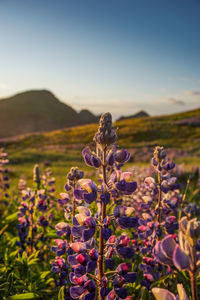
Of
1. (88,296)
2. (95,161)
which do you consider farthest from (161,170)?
(88,296)

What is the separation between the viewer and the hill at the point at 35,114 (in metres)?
86.4

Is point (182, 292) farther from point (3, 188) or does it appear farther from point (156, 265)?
point (3, 188)

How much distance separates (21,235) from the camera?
3260 millimetres

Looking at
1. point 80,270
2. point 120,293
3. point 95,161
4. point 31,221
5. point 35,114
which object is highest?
point 35,114

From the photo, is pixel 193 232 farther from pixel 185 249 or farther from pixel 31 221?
pixel 31 221

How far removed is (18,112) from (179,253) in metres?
99.4

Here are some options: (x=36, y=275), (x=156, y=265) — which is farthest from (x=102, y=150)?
(x=36, y=275)

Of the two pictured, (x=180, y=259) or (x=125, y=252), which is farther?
(x=125, y=252)

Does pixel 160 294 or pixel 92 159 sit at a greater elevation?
pixel 92 159

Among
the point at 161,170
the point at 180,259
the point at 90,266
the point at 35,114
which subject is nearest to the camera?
the point at 180,259

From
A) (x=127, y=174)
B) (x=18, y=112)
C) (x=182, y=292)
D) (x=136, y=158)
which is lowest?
(x=136, y=158)

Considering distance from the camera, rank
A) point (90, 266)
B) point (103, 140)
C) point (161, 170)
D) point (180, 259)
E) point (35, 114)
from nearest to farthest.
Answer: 1. point (180, 259)
2. point (90, 266)
3. point (103, 140)
4. point (161, 170)
5. point (35, 114)

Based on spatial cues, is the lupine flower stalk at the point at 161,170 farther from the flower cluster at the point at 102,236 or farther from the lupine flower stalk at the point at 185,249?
the lupine flower stalk at the point at 185,249

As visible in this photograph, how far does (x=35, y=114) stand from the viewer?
9688cm
